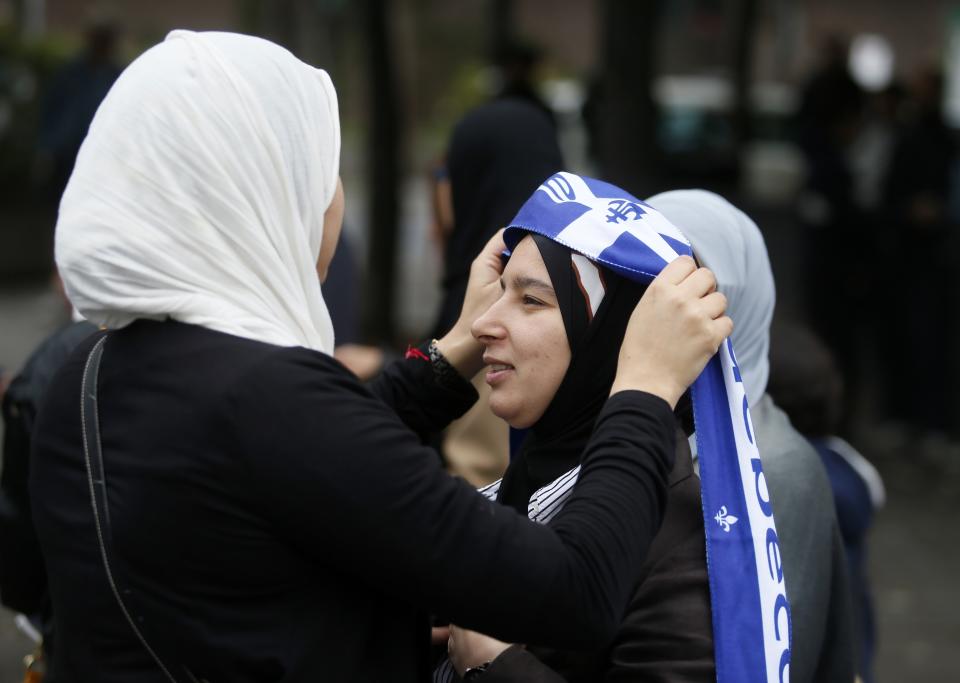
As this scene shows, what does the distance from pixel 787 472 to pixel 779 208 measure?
8376mm

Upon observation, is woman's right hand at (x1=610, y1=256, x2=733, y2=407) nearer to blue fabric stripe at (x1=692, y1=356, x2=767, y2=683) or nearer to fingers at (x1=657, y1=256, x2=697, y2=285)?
fingers at (x1=657, y1=256, x2=697, y2=285)

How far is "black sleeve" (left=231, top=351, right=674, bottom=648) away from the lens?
1.58 m

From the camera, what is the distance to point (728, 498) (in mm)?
1933

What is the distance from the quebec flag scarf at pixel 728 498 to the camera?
1898 mm

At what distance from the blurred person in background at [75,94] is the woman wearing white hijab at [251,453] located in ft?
28.4

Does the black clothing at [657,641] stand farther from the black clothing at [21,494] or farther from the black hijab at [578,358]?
the black clothing at [21,494]

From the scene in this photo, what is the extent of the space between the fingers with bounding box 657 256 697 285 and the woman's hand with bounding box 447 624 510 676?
0.56m

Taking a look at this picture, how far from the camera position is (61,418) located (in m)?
1.79

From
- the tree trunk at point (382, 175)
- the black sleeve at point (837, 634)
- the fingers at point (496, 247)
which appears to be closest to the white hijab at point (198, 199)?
the fingers at point (496, 247)

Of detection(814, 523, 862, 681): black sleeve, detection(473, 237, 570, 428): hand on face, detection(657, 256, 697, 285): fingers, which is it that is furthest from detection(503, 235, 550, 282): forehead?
detection(814, 523, 862, 681): black sleeve

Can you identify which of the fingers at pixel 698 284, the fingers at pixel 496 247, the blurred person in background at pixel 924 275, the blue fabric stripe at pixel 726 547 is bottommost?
the blurred person in background at pixel 924 275

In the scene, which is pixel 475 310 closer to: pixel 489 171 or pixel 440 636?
pixel 440 636

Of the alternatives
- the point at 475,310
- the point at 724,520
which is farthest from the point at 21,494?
the point at 724,520

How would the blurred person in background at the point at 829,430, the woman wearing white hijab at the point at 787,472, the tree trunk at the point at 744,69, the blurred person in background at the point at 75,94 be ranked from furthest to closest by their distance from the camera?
the tree trunk at the point at 744,69 < the blurred person in background at the point at 75,94 < the blurred person in background at the point at 829,430 < the woman wearing white hijab at the point at 787,472
